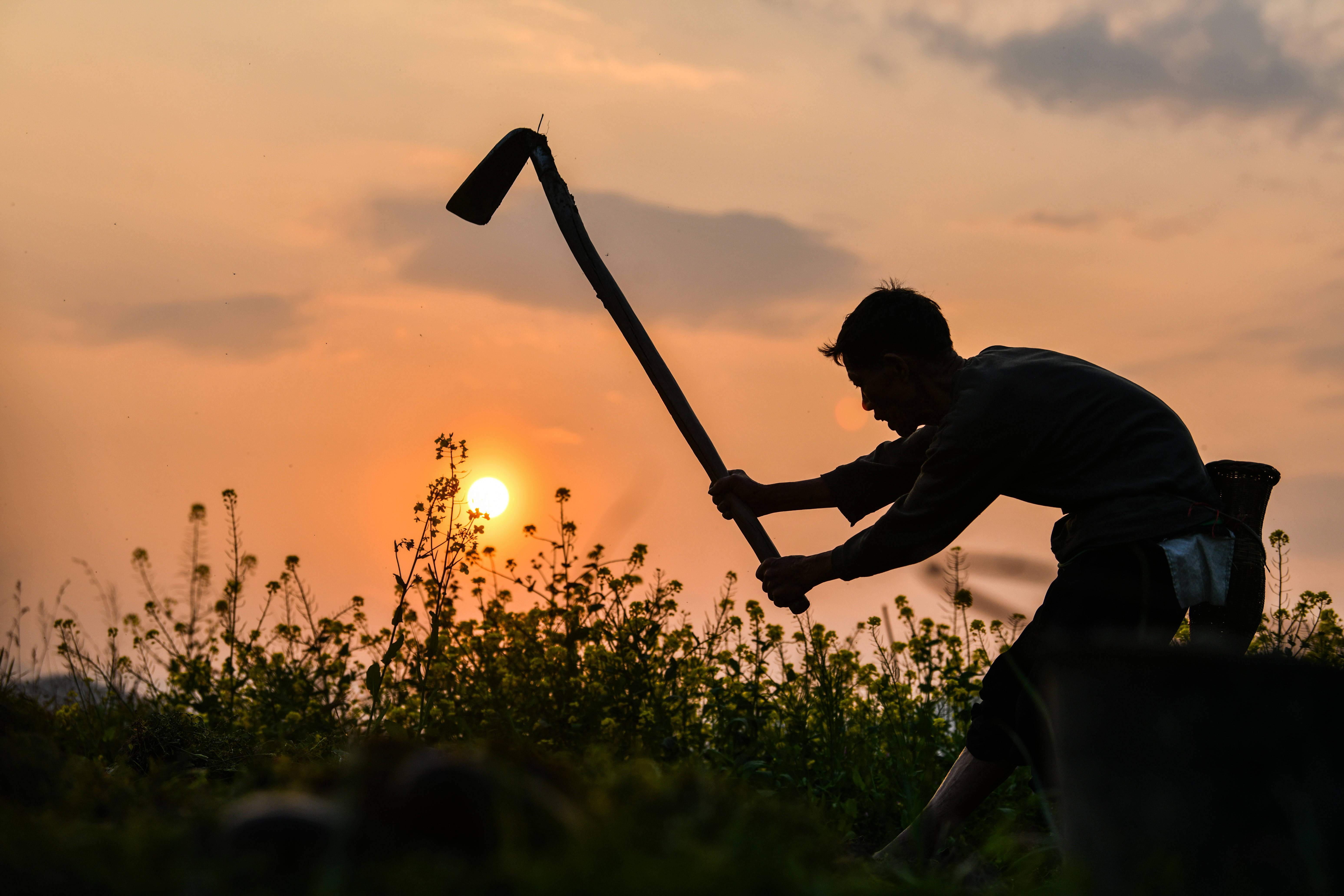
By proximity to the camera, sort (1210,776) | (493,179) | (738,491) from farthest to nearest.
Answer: (493,179) < (738,491) < (1210,776)

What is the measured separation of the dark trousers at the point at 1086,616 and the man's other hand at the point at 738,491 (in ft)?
4.03

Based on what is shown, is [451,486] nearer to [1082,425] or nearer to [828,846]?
[1082,425]

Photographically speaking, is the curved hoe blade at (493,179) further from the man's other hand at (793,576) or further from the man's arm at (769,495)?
the man's other hand at (793,576)

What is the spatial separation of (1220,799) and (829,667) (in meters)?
2.98

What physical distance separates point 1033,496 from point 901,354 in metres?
0.65

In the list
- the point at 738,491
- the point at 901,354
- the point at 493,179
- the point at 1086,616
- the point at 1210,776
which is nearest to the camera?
the point at 1210,776

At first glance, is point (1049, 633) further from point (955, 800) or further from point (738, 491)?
point (738, 491)

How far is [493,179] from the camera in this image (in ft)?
14.7

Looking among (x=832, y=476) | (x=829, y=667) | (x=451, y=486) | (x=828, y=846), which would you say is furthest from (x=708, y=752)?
(x=828, y=846)

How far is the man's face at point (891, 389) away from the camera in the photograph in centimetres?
349

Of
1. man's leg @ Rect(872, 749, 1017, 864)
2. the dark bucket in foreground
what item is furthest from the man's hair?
the dark bucket in foreground

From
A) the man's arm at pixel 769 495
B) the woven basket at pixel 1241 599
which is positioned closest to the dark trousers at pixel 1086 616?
the woven basket at pixel 1241 599

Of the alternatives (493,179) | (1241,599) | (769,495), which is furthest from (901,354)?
(493,179)

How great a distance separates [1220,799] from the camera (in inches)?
59.1
